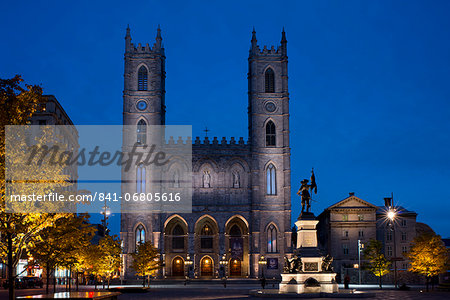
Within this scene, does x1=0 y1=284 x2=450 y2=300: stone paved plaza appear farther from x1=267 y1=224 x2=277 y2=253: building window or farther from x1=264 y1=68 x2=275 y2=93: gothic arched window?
x1=264 y1=68 x2=275 y2=93: gothic arched window

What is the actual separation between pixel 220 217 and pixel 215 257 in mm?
5979

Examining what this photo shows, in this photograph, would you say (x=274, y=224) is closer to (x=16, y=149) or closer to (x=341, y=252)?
(x=341, y=252)

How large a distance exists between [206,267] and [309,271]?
1826 inches

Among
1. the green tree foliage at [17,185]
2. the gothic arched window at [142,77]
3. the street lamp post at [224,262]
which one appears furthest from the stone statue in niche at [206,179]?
the green tree foliage at [17,185]

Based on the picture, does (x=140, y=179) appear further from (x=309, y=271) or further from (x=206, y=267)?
(x=309, y=271)

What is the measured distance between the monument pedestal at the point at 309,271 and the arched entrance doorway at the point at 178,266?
148 ft

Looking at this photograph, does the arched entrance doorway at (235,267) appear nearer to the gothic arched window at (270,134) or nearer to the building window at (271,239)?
the building window at (271,239)

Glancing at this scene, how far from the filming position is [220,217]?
76.0 m

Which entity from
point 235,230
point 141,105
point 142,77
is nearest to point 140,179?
point 141,105

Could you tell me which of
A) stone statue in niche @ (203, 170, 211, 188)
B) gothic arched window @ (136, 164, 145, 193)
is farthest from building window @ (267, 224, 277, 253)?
gothic arched window @ (136, 164, 145, 193)

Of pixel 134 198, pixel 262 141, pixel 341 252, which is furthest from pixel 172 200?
pixel 341 252

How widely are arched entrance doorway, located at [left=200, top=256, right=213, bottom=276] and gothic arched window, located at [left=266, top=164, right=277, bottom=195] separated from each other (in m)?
13.1

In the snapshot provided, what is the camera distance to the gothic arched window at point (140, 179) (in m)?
75.5

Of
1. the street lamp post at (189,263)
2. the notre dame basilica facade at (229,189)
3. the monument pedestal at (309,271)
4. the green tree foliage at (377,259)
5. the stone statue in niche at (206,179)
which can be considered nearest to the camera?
the monument pedestal at (309,271)
